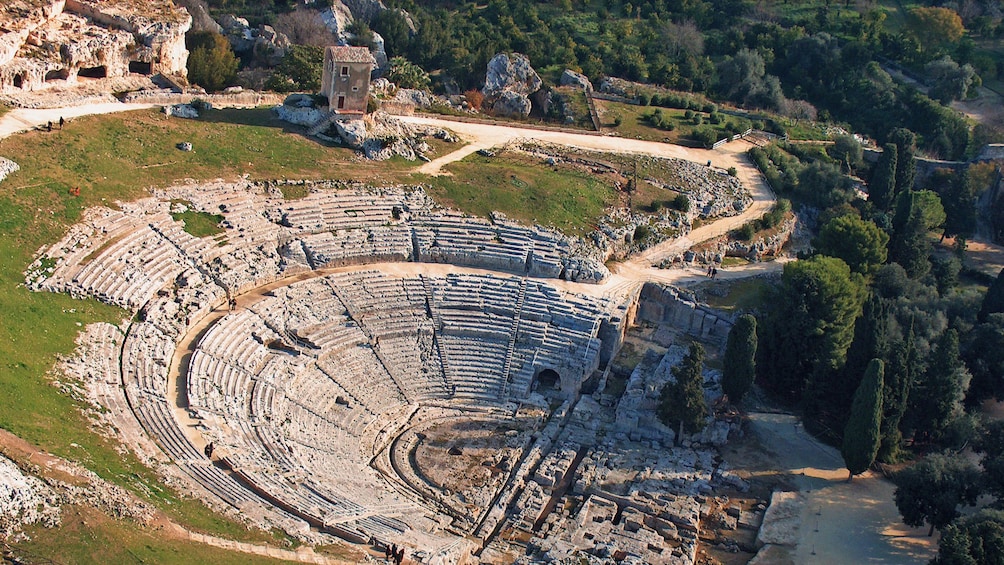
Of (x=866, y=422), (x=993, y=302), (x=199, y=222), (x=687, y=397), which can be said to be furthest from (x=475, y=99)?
(x=866, y=422)

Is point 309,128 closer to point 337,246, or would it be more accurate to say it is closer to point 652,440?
point 337,246

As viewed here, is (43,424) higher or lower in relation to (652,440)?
higher

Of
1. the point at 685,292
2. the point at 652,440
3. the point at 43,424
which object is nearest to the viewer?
the point at 43,424

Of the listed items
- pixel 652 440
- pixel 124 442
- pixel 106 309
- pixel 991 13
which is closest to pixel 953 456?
pixel 652 440

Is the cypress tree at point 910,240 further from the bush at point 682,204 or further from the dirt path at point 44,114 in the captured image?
the dirt path at point 44,114

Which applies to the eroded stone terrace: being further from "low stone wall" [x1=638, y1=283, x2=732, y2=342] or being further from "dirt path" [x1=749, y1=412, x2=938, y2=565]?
"dirt path" [x1=749, y1=412, x2=938, y2=565]
